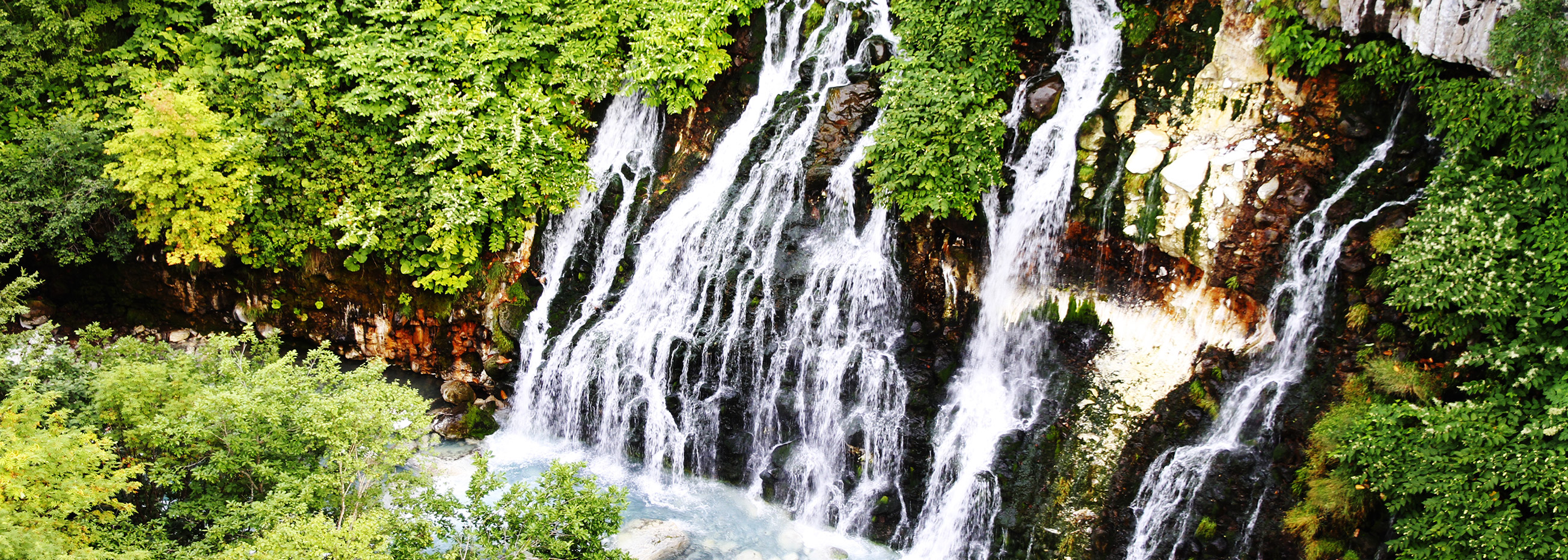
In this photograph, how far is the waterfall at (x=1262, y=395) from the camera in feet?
27.8

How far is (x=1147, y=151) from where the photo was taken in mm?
9570

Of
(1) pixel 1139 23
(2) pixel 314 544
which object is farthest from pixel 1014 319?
(2) pixel 314 544

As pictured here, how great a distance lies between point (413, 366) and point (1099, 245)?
11605mm

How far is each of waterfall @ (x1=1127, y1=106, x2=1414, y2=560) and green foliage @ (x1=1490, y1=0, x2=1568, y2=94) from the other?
1316 millimetres

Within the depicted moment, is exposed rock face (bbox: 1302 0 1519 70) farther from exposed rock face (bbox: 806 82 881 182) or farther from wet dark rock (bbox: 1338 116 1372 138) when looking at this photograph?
exposed rock face (bbox: 806 82 881 182)

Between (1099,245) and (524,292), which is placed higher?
(1099,245)

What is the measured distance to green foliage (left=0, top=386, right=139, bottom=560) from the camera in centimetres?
676

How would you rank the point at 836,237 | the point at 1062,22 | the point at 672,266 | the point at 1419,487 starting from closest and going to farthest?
the point at 1419,487 → the point at 1062,22 → the point at 836,237 → the point at 672,266

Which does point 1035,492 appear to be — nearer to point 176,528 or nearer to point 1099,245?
point 1099,245

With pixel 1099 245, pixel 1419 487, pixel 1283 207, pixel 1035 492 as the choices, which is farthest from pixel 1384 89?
pixel 1035 492

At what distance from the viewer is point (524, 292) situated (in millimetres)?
13586

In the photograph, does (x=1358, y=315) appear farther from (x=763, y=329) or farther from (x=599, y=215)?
(x=599, y=215)

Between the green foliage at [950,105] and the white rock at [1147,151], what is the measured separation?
5.01ft

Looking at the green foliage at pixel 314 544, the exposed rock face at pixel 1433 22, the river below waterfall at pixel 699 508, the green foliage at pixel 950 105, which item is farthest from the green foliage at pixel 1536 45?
the green foliage at pixel 314 544
